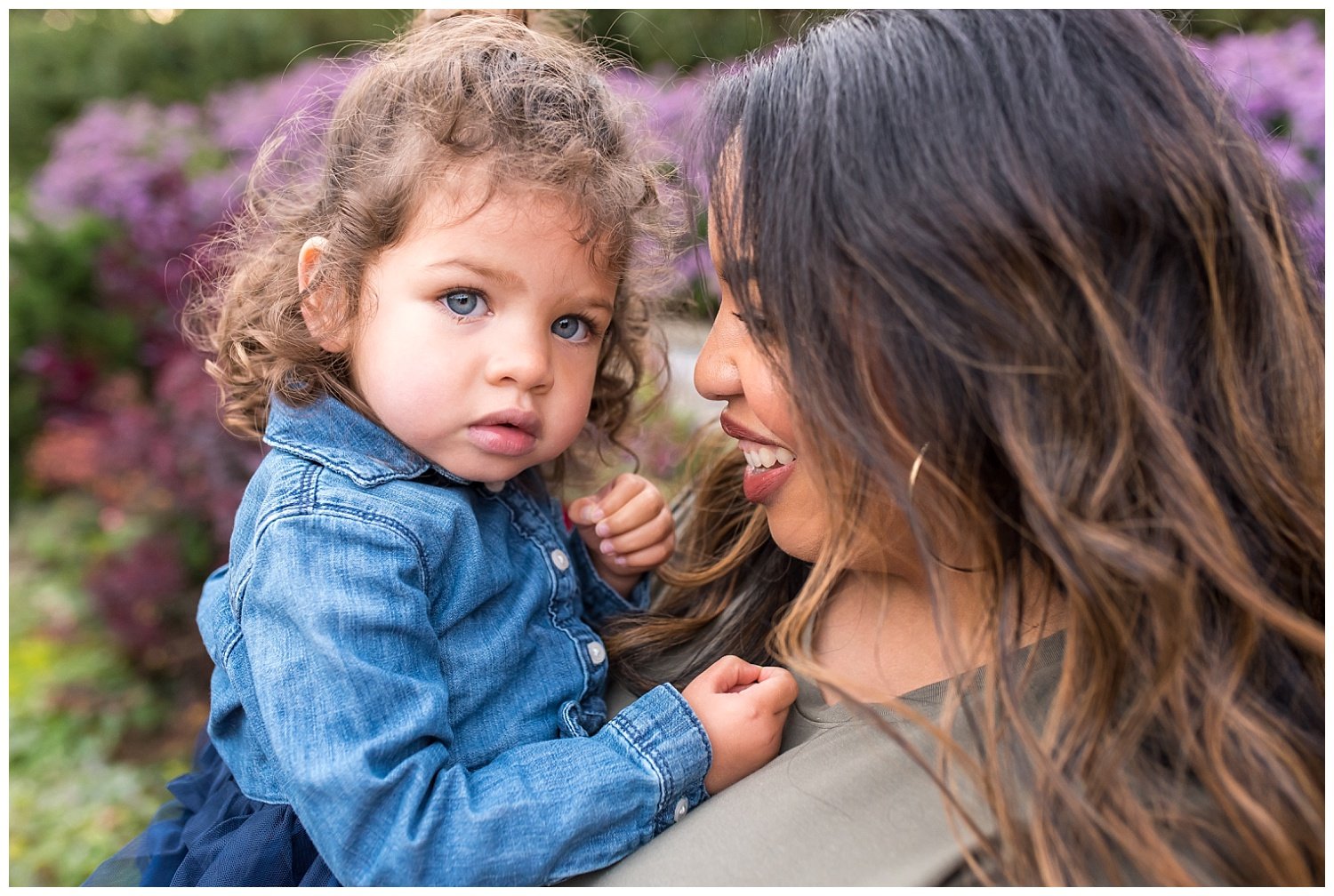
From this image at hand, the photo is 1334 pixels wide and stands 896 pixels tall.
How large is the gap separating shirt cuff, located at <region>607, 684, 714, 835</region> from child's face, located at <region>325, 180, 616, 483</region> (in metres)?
0.42

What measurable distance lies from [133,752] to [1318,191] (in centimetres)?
453

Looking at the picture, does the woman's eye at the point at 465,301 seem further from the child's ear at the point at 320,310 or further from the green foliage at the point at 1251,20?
the green foliage at the point at 1251,20

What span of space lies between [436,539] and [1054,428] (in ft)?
2.78

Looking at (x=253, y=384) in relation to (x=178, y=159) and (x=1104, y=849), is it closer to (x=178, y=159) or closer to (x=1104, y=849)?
(x=1104, y=849)

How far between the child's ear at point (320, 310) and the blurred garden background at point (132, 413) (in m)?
0.46

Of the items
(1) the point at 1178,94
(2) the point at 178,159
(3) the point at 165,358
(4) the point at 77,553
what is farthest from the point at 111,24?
(1) the point at 1178,94

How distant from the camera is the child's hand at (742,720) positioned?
1.49 m

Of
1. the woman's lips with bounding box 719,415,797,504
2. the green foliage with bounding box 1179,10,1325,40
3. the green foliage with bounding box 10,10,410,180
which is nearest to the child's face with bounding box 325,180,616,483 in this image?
the woman's lips with bounding box 719,415,797,504

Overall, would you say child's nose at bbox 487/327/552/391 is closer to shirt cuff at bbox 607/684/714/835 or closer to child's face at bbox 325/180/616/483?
child's face at bbox 325/180/616/483

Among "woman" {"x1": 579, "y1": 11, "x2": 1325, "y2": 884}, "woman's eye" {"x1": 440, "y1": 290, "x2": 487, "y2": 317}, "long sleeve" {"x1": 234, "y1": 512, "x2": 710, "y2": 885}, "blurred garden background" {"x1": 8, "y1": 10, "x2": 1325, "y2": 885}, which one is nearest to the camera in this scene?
"woman" {"x1": 579, "y1": 11, "x2": 1325, "y2": 884}

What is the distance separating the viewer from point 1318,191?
11.9ft

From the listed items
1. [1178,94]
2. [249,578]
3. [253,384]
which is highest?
[1178,94]

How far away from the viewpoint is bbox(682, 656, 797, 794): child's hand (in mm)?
1487

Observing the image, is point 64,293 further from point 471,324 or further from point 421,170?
point 471,324
